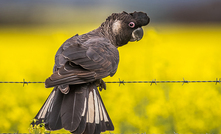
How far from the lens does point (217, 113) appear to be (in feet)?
17.5

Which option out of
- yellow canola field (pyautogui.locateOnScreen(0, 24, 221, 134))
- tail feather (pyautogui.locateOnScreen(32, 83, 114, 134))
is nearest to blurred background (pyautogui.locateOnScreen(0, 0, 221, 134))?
yellow canola field (pyautogui.locateOnScreen(0, 24, 221, 134))

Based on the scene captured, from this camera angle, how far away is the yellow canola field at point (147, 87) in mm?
5375

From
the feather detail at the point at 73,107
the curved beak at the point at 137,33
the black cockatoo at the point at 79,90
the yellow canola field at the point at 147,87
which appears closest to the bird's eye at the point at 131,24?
the curved beak at the point at 137,33

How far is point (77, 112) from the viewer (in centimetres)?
347

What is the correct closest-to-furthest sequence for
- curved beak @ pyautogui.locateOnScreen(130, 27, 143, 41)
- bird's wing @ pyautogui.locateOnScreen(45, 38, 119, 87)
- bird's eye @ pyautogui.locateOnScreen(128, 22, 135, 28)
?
bird's wing @ pyautogui.locateOnScreen(45, 38, 119, 87) → bird's eye @ pyautogui.locateOnScreen(128, 22, 135, 28) → curved beak @ pyautogui.locateOnScreen(130, 27, 143, 41)

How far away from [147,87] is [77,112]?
8.27 feet

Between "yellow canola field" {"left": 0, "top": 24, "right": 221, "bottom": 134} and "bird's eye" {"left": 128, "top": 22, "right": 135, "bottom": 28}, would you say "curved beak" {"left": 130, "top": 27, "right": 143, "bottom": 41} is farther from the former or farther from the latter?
"yellow canola field" {"left": 0, "top": 24, "right": 221, "bottom": 134}

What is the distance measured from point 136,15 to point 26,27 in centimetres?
505

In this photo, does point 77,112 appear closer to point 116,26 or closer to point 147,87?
point 116,26

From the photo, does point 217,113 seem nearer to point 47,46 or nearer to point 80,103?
point 80,103

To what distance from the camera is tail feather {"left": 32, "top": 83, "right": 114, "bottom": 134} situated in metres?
3.42

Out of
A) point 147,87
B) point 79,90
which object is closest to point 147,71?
point 147,87

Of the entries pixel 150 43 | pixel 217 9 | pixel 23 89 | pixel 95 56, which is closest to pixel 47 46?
pixel 23 89

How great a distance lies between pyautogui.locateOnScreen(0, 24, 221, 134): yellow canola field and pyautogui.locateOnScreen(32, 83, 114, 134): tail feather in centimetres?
177
